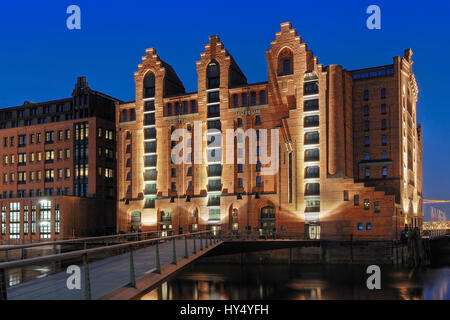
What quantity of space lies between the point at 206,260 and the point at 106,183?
98.8ft

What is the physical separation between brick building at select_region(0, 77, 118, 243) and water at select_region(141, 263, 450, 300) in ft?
101

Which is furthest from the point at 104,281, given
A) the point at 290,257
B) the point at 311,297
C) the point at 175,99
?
the point at 175,99

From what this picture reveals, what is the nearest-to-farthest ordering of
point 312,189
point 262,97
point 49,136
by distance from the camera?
point 312,189
point 262,97
point 49,136

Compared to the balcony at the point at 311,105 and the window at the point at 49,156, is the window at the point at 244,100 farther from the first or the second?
the window at the point at 49,156

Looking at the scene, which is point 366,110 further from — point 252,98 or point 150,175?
point 150,175

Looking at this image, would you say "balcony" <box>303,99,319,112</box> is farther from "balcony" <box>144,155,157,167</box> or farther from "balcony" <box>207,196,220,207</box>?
"balcony" <box>144,155,157,167</box>

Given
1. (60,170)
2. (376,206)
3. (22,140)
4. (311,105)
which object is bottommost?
(376,206)

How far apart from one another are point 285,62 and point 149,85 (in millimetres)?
26362

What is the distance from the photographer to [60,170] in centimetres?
10506

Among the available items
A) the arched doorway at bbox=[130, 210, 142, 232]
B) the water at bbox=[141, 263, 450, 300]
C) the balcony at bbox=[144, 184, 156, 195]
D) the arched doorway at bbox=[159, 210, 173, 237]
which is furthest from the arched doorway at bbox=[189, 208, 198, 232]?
the water at bbox=[141, 263, 450, 300]

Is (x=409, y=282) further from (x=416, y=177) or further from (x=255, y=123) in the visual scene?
(x=416, y=177)

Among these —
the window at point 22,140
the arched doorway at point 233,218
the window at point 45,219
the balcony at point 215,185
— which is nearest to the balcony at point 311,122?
the balcony at point 215,185

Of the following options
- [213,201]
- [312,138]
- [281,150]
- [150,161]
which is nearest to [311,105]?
[312,138]

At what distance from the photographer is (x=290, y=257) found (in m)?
80.1
